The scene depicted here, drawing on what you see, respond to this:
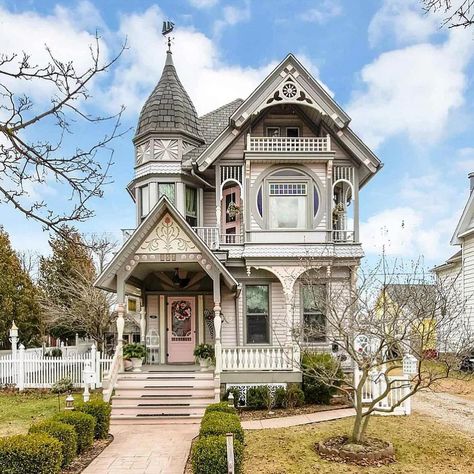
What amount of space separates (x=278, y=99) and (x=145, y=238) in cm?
611

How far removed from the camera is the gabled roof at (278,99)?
637 inches

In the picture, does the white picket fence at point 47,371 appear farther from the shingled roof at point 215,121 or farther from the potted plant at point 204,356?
the shingled roof at point 215,121

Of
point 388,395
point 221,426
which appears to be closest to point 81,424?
point 221,426

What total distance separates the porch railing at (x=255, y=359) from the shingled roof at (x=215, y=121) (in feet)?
26.0

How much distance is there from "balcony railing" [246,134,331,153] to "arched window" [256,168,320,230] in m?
0.69

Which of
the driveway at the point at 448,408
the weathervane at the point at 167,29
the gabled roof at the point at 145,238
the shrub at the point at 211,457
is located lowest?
the driveway at the point at 448,408

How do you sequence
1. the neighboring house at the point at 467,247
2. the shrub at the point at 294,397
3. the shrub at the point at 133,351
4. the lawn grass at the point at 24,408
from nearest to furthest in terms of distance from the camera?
the lawn grass at the point at 24,408 < the shrub at the point at 294,397 < the shrub at the point at 133,351 < the neighboring house at the point at 467,247

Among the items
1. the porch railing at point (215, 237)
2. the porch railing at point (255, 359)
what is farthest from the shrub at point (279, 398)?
the porch railing at point (215, 237)

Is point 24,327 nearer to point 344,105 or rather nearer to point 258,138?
point 258,138

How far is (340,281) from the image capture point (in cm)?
1645

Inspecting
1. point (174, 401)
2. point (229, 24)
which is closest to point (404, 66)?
point (229, 24)

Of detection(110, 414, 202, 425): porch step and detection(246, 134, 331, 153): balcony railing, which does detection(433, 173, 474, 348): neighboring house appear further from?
detection(110, 414, 202, 425): porch step

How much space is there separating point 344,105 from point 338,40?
6451 millimetres

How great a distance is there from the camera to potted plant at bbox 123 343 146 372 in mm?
14945
